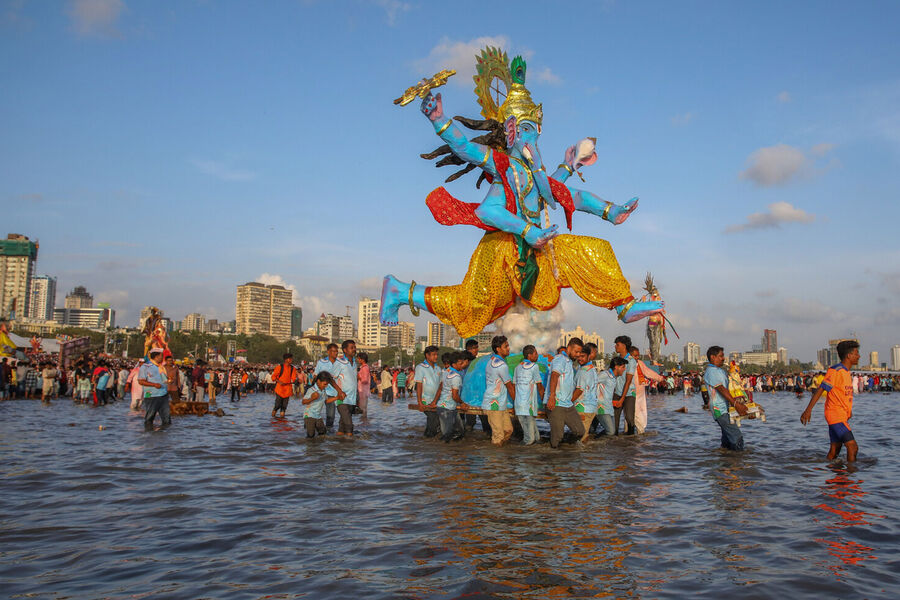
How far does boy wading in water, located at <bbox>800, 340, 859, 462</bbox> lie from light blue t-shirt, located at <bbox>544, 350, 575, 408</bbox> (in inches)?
111

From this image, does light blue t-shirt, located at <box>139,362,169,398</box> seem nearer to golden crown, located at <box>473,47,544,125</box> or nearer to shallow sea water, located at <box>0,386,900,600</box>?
shallow sea water, located at <box>0,386,900,600</box>

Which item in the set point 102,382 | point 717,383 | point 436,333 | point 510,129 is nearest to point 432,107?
point 510,129

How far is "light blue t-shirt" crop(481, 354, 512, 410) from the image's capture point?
29.8 ft

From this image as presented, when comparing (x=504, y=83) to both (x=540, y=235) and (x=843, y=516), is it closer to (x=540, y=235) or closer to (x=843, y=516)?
(x=540, y=235)

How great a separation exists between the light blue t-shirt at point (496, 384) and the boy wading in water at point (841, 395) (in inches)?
144

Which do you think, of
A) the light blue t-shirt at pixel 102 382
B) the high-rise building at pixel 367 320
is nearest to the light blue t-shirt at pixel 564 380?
the light blue t-shirt at pixel 102 382

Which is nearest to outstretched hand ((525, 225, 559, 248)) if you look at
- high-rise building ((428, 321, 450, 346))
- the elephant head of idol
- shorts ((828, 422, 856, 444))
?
the elephant head of idol

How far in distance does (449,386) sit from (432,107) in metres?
4.07

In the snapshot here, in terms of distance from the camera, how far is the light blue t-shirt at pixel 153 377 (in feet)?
35.2

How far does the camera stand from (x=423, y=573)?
145 inches

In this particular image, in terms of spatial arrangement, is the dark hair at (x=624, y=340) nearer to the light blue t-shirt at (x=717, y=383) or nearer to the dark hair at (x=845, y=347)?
the light blue t-shirt at (x=717, y=383)

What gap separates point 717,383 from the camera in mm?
8055

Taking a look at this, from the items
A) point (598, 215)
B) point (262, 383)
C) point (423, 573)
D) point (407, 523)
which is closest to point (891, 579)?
point (423, 573)

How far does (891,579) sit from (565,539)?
1.82m
